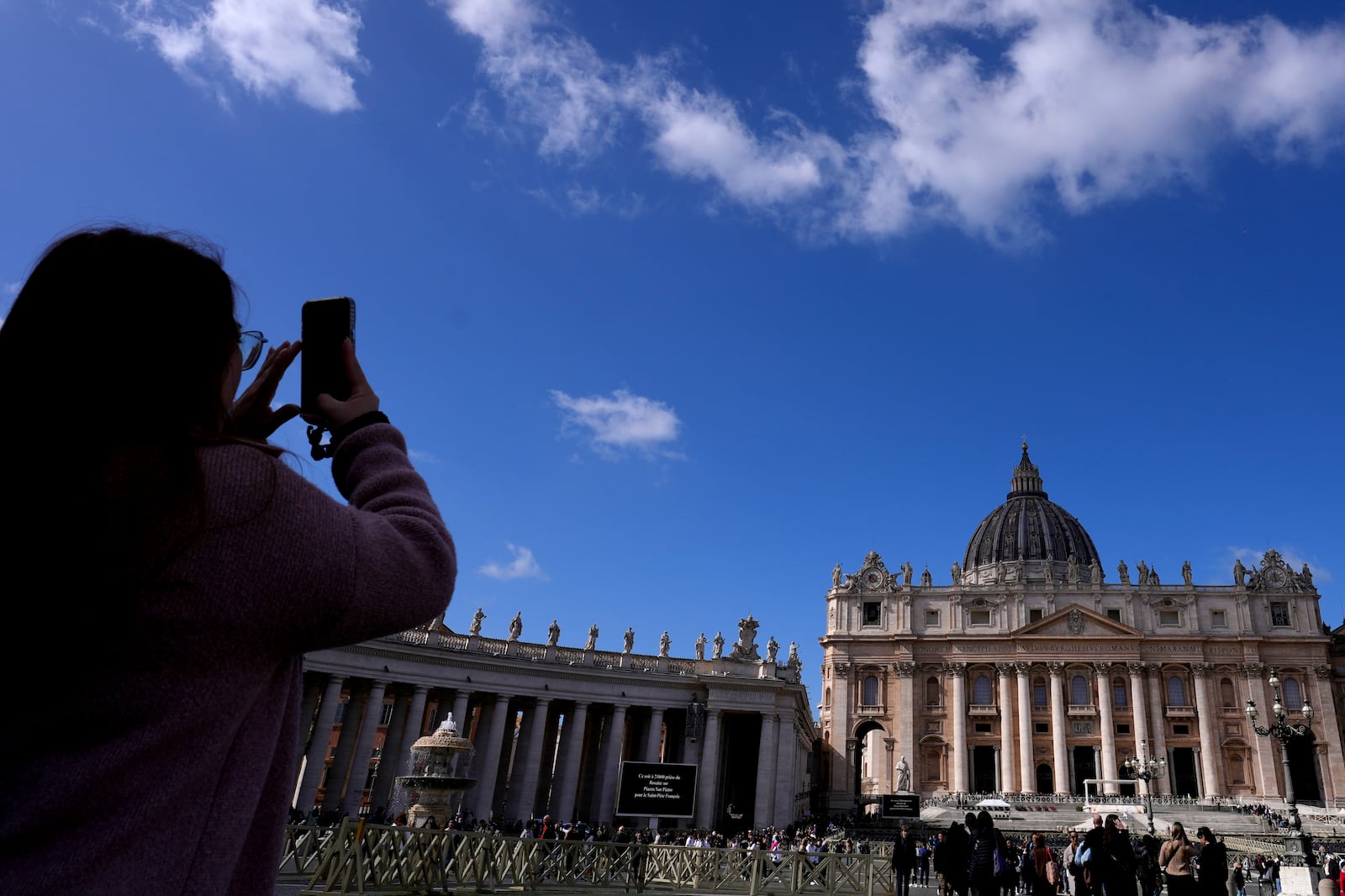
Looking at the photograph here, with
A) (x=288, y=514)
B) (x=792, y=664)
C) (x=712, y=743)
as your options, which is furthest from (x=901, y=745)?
(x=288, y=514)

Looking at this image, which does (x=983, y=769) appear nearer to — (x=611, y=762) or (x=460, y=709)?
(x=611, y=762)

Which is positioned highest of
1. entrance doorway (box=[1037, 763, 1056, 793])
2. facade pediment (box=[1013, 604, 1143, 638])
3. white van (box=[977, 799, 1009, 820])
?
facade pediment (box=[1013, 604, 1143, 638])

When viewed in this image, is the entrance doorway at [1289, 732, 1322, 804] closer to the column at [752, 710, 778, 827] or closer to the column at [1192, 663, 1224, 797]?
the column at [1192, 663, 1224, 797]

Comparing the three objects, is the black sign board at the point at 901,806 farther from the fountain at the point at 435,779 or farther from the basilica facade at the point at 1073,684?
the fountain at the point at 435,779

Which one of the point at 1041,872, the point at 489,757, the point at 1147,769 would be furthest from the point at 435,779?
the point at 1147,769

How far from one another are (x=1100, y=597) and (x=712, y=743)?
54637 mm

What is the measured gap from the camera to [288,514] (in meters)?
1.87

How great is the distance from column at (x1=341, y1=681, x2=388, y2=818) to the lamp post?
4116cm

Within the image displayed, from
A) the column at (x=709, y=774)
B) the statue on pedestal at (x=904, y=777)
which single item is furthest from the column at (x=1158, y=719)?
the column at (x=709, y=774)

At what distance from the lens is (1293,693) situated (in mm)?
79188

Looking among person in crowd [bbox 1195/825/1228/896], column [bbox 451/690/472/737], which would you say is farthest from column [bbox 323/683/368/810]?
person in crowd [bbox 1195/825/1228/896]

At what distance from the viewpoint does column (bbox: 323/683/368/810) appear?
42.1 m

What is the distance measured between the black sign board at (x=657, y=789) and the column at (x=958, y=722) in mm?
59396

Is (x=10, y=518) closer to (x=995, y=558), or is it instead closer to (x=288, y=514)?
(x=288, y=514)
